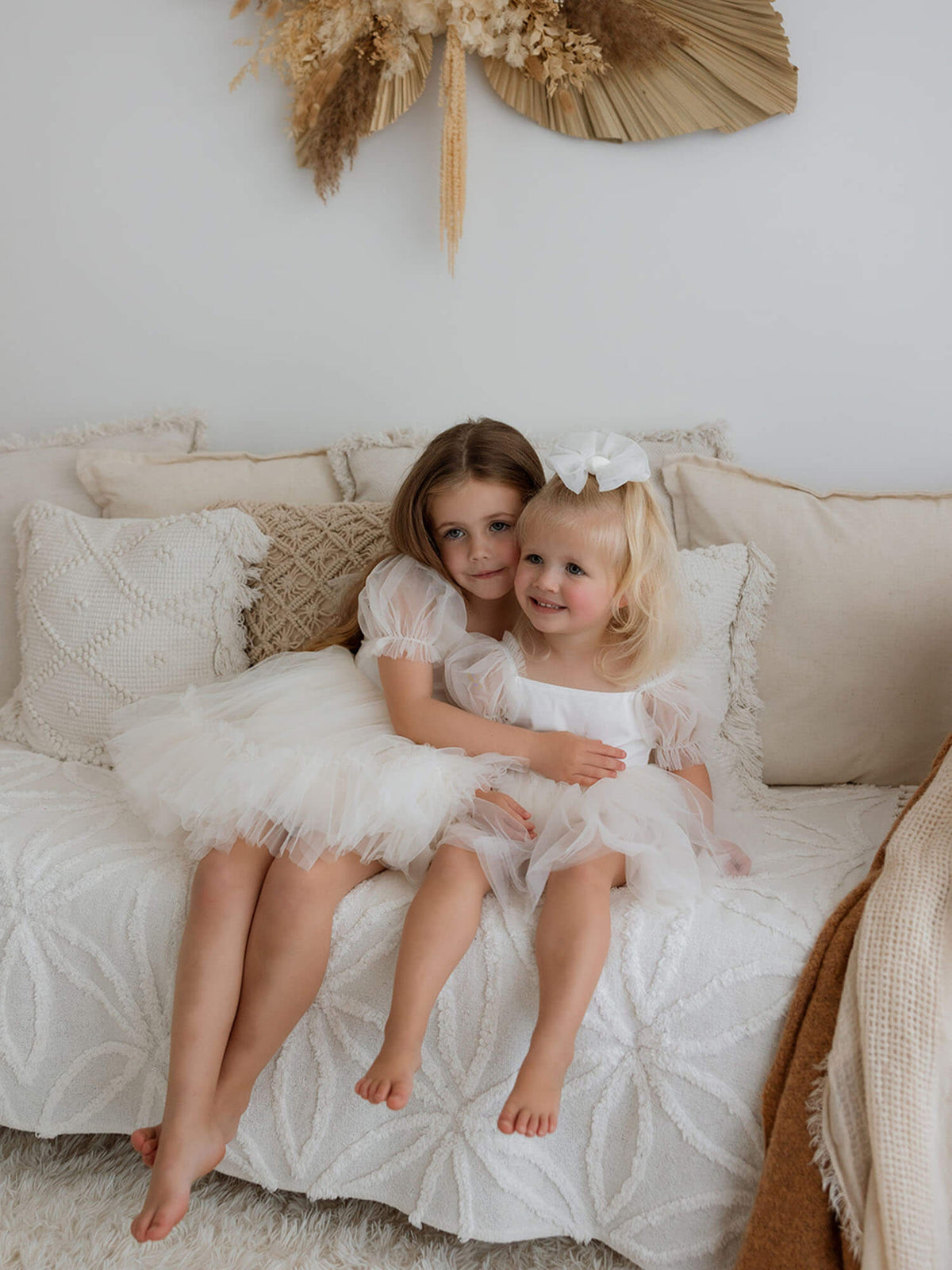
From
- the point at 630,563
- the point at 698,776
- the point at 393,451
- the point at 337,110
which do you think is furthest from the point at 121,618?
the point at 337,110

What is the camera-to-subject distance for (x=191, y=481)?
176 centimetres

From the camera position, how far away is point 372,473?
174cm

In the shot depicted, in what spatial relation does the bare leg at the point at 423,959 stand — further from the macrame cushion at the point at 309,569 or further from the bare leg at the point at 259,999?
the macrame cushion at the point at 309,569

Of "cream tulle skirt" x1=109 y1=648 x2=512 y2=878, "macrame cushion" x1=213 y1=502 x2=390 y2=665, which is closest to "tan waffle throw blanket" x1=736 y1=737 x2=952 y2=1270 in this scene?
"cream tulle skirt" x1=109 y1=648 x2=512 y2=878

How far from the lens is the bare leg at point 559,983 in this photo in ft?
3.22

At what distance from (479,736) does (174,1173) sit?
603mm

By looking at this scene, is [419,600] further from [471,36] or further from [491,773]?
[471,36]

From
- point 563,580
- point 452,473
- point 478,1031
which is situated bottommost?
point 478,1031

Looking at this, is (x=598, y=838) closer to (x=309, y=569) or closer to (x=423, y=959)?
(x=423, y=959)

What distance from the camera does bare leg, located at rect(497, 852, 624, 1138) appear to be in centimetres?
98

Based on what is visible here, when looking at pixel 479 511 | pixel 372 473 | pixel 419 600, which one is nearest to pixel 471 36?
pixel 372 473

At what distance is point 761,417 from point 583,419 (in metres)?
0.34

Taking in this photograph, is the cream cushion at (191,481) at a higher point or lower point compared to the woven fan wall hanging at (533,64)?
lower

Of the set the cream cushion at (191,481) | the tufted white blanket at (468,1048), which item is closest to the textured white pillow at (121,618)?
the cream cushion at (191,481)
